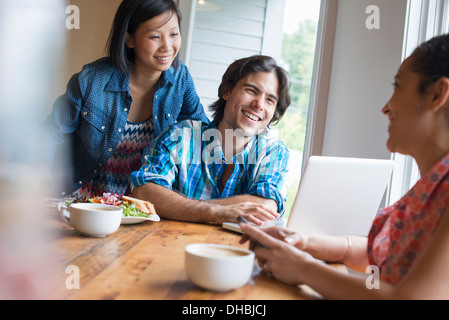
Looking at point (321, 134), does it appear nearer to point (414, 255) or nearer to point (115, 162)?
point (115, 162)

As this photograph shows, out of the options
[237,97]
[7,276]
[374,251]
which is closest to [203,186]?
[237,97]

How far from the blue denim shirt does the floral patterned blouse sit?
4.74 ft

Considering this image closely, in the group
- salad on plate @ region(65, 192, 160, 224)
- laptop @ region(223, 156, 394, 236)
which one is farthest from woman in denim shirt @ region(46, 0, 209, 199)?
laptop @ region(223, 156, 394, 236)

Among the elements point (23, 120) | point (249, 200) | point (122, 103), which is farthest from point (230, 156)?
point (23, 120)

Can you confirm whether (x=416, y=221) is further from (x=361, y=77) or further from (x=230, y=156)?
(x=361, y=77)

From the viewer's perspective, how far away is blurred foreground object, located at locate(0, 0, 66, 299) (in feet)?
1.10

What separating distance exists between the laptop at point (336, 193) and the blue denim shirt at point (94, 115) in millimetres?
1054

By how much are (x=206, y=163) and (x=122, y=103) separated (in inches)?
22.7

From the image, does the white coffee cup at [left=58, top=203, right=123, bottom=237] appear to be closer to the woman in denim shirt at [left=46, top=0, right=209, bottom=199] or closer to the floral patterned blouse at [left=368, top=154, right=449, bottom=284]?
the floral patterned blouse at [left=368, top=154, right=449, bottom=284]

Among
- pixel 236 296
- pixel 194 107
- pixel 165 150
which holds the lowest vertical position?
pixel 236 296

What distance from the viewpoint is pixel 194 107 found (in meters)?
2.28

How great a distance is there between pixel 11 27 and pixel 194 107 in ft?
6.36

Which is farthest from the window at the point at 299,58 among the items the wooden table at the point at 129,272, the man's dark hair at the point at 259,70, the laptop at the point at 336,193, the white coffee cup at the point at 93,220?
the white coffee cup at the point at 93,220

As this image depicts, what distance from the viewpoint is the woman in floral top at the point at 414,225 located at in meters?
0.69
